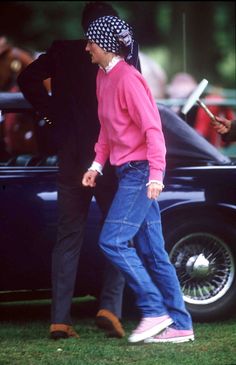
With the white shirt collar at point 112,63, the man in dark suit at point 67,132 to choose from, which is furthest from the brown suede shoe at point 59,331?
the white shirt collar at point 112,63

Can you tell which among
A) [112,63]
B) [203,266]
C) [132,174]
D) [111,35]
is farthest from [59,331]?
[111,35]

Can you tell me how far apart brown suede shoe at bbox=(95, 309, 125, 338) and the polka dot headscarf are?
1670 mm

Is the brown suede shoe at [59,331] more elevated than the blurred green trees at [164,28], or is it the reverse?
the brown suede shoe at [59,331]

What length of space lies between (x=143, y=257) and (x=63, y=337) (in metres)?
0.73

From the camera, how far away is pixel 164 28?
90.1 feet

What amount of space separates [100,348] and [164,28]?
20405 millimetres

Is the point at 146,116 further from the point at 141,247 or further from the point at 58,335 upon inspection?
the point at 58,335

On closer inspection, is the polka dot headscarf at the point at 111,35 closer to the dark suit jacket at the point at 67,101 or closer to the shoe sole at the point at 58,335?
the dark suit jacket at the point at 67,101

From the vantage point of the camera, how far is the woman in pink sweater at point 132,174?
24.0 feet

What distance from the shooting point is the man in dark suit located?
25.6 feet

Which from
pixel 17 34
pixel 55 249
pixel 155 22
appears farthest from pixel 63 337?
pixel 155 22

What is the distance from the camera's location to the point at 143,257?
7.59m

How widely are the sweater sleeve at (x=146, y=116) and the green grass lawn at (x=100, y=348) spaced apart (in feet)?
3.31

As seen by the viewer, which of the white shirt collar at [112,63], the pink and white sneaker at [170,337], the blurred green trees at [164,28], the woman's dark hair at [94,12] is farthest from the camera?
the blurred green trees at [164,28]
